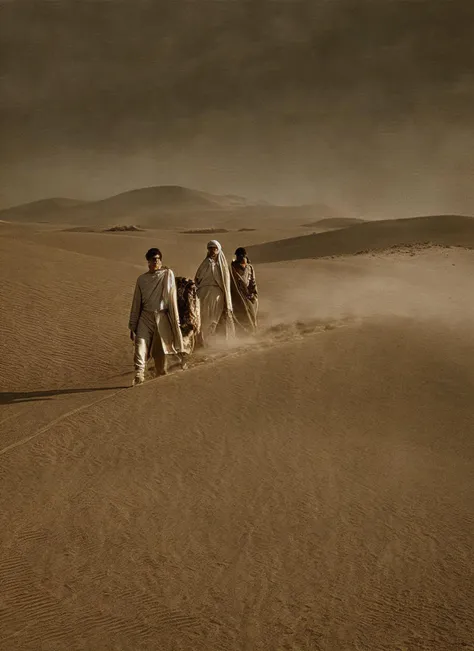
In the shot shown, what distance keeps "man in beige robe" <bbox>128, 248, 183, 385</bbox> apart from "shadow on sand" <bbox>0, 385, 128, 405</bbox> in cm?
59

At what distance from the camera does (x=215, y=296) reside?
468 inches

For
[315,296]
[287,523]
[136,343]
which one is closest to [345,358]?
[136,343]

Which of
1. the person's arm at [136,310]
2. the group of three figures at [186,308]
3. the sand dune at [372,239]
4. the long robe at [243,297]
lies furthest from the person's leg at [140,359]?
the sand dune at [372,239]

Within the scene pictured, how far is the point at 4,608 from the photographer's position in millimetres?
4566

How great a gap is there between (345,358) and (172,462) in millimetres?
4083

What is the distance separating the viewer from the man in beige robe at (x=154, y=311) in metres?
9.72

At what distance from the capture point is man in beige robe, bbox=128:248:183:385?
9.72 meters

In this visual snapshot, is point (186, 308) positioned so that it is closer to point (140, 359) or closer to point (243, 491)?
point (140, 359)

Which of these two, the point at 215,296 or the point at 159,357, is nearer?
the point at 159,357

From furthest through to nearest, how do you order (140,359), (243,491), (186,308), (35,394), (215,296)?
(215,296) → (186,308) → (35,394) → (140,359) → (243,491)

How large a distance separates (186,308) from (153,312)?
4.38 feet

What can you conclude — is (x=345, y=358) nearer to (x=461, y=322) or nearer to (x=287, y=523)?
(x=461, y=322)

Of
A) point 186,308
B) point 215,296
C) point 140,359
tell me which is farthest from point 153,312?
point 215,296

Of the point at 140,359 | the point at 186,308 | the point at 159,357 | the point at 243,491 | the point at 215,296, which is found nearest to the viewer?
the point at 243,491
